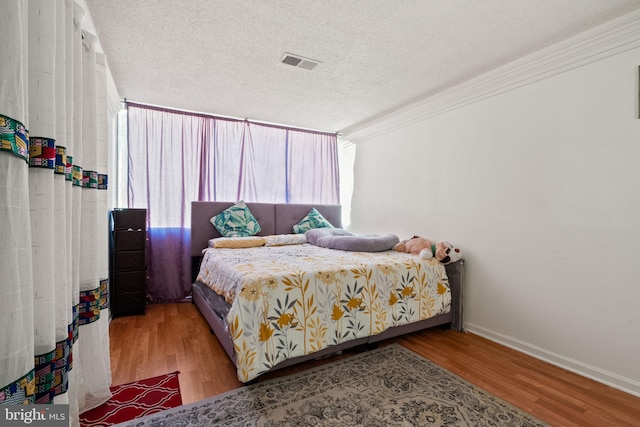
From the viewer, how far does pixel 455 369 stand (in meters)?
2.25

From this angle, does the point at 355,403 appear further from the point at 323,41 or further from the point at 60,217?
the point at 323,41

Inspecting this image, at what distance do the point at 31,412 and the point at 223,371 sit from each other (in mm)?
1352

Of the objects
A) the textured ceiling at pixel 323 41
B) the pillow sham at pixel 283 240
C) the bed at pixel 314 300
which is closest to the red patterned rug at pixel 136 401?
the bed at pixel 314 300

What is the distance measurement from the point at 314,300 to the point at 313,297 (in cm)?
2

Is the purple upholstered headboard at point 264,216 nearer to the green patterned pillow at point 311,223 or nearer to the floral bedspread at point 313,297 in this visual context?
the green patterned pillow at point 311,223

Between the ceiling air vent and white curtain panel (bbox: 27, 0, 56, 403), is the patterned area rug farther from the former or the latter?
the ceiling air vent

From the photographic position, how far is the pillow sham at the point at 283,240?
379 cm

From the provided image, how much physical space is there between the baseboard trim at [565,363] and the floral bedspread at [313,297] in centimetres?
47

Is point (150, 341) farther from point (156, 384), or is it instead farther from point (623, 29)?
point (623, 29)

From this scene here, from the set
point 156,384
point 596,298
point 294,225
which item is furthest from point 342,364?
point 294,225

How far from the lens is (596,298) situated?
7.20ft

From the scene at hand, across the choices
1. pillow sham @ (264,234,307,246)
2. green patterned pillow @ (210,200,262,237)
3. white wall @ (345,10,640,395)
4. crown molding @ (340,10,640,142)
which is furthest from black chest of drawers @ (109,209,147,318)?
crown molding @ (340,10,640,142)

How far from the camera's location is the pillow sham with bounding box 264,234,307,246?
379 cm

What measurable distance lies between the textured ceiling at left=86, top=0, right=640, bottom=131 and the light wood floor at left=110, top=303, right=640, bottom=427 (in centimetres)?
252
